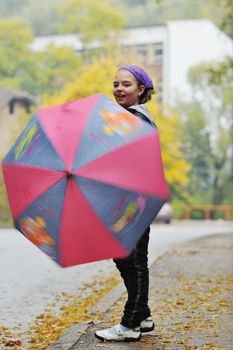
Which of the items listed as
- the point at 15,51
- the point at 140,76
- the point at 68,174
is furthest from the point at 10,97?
the point at 68,174

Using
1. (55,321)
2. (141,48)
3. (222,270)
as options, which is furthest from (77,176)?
(141,48)

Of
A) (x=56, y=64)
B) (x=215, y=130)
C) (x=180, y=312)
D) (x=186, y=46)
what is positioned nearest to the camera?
(x=180, y=312)

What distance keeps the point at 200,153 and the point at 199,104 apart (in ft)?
11.4

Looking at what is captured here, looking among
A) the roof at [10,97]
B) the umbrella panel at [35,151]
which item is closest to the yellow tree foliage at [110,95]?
the roof at [10,97]

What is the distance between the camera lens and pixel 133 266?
5602 mm

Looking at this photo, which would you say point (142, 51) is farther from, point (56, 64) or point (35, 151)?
point (35, 151)

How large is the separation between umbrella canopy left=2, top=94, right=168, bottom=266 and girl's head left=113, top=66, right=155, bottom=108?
69 cm

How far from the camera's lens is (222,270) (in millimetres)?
11227

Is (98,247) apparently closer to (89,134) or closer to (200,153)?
(89,134)

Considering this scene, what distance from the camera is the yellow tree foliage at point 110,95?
133 feet

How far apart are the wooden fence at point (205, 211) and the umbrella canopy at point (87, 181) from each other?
4478 centimetres

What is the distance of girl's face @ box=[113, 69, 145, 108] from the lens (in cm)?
549

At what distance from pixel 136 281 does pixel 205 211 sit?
44.6 metres

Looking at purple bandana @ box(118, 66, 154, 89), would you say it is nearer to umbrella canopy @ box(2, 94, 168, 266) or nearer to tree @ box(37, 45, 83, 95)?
umbrella canopy @ box(2, 94, 168, 266)
